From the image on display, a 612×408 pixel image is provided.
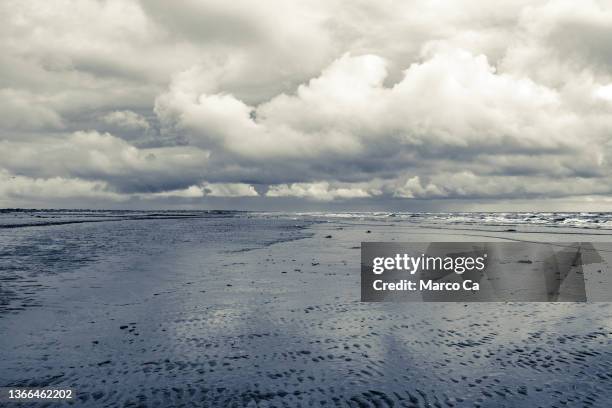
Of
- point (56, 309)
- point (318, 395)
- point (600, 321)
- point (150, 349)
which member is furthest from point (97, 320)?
point (600, 321)

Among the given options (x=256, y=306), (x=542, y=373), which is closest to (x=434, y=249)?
(x=256, y=306)

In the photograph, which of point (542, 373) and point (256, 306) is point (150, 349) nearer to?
point (256, 306)

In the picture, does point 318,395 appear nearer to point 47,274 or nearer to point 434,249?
point 47,274

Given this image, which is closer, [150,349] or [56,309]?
[150,349]

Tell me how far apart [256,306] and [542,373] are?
25.1ft

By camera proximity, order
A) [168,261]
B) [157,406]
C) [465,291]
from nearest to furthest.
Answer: [157,406] → [465,291] → [168,261]

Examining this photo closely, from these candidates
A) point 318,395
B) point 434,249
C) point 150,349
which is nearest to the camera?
point 318,395

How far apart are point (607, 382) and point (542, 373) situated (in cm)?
98

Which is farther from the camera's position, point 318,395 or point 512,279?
point 512,279

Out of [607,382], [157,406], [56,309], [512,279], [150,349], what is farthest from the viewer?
[512,279]

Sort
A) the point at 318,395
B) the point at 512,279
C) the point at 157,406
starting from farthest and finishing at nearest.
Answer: the point at 512,279
the point at 318,395
the point at 157,406

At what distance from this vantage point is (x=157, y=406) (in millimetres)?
6289

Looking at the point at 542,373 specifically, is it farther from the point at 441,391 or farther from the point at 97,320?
the point at 97,320

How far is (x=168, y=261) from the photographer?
73.7ft
